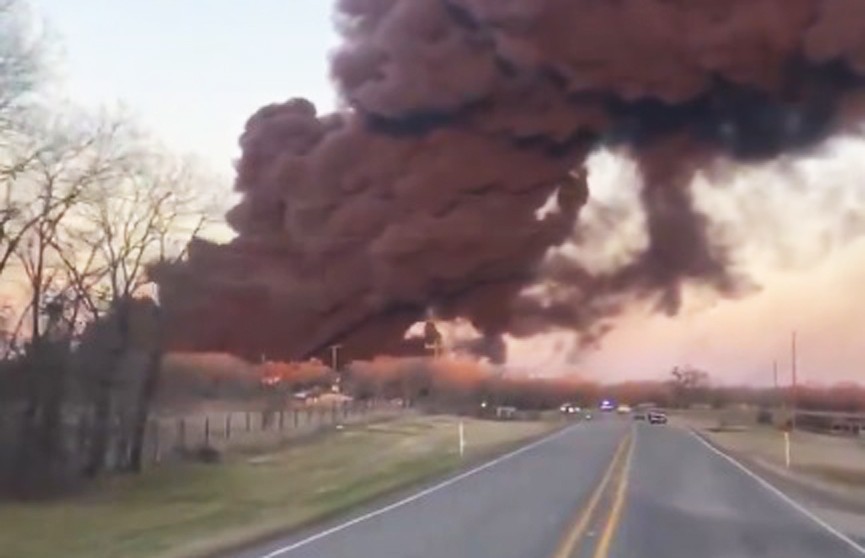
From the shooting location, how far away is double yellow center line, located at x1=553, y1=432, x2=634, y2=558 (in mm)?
17763

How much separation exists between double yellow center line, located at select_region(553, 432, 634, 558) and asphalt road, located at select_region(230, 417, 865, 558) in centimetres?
2

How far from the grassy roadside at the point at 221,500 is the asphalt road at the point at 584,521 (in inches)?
45.0

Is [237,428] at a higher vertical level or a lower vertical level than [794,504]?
higher

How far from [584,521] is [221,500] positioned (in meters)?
9.14

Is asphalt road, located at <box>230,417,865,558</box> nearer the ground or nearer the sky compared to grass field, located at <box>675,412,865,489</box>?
nearer the ground

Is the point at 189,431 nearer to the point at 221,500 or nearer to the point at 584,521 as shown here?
the point at 221,500

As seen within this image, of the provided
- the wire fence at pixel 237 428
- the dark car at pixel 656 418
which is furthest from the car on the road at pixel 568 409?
the wire fence at pixel 237 428

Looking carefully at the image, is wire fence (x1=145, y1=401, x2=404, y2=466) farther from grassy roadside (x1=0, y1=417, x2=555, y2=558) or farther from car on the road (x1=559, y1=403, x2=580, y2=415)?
car on the road (x1=559, y1=403, x2=580, y2=415)

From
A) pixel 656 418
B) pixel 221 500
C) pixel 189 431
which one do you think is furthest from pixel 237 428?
pixel 656 418

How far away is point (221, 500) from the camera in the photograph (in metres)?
28.8

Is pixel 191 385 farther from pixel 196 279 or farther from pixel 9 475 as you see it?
pixel 9 475

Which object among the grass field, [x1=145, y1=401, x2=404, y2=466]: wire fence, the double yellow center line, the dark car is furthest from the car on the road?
the double yellow center line

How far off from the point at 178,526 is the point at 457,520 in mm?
4194

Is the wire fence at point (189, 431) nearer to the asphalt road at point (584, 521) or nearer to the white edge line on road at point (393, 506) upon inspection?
the white edge line on road at point (393, 506)
